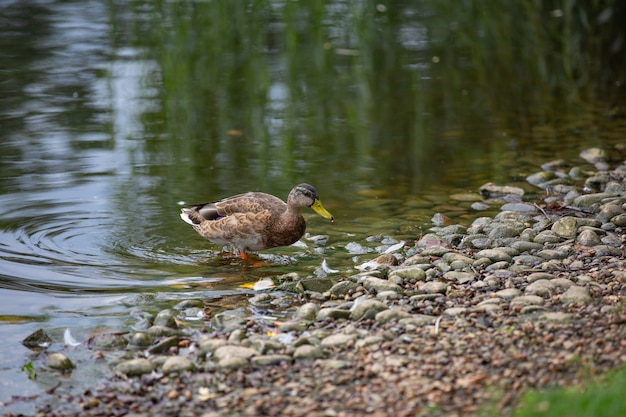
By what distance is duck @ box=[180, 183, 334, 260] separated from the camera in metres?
8.81

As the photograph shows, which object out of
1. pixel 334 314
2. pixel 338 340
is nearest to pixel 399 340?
pixel 338 340

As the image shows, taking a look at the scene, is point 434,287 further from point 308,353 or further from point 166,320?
point 166,320

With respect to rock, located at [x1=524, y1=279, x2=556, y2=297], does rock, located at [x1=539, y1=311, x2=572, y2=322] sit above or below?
above

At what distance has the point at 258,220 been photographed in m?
8.83

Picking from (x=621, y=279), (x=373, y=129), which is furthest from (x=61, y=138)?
(x=621, y=279)

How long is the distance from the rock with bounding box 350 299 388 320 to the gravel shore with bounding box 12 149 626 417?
0.01 metres

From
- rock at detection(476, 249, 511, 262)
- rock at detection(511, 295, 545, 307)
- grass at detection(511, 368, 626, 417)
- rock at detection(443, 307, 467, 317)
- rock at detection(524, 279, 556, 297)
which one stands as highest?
grass at detection(511, 368, 626, 417)

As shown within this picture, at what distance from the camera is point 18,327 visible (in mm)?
7223

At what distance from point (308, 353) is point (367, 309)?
0.83 meters

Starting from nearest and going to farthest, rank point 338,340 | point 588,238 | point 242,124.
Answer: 1. point 338,340
2. point 588,238
3. point 242,124

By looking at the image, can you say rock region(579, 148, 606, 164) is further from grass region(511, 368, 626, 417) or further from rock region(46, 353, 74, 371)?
rock region(46, 353, 74, 371)

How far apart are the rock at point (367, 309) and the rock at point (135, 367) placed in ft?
4.98

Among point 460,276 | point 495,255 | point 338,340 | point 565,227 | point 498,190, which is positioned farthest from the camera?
point 498,190

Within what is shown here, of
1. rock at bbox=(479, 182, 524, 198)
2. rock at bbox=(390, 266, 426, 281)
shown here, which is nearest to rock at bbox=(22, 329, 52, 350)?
rock at bbox=(390, 266, 426, 281)
